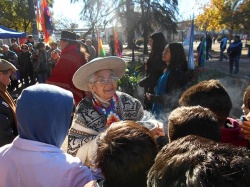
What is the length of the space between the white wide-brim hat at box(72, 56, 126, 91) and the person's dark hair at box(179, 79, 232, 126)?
0.69m

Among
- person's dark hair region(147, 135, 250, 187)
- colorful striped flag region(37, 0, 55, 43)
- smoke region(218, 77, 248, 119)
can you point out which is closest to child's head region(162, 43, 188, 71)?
person's dark hair region(147, 135, 250, 187)

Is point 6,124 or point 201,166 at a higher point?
point 201,166

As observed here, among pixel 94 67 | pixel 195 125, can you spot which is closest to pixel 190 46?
pixel 94 67

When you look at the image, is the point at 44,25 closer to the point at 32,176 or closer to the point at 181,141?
the point at 32,176

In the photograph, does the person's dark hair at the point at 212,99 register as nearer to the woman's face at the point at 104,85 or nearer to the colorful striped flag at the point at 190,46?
the woman's face at the point at 104,85

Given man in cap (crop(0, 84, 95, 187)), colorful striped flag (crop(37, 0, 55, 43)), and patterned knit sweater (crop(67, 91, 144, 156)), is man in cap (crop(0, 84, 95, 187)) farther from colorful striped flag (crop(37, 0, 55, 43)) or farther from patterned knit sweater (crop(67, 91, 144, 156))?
colorful striped flag (crop(37, 0, 55, 43))

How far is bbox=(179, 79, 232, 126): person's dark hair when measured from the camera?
184cm

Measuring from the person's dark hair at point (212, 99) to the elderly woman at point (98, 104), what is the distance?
0.33 m

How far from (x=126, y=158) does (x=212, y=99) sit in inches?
37.7

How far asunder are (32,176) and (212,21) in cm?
3249

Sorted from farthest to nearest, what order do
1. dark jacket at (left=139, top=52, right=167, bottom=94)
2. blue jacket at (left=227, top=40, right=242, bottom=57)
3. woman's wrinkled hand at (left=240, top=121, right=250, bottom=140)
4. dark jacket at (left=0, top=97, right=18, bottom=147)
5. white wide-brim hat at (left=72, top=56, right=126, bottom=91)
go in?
1. blue jacket at (left=227, top=40, right=242, bottom=57)
2. dark jacket at (left=139, top=52, right=167, bottom=94)
3. dark jacket at (left=0, top=97, right=18, bottom=147)
4. white wide-brim hat at (left=72, top=56, right=126, bottom=91)
5. woman's wrinkled hand at (left=240, top=121, right=250, bottom=140)

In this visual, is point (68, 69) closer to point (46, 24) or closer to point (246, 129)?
point (246, 129)

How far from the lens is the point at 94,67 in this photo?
221 centimetres

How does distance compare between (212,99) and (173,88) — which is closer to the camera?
(212,99)
